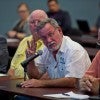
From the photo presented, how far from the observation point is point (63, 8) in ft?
44.6

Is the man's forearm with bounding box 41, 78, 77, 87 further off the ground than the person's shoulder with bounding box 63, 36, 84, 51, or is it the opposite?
the person's shoulder with bounding box 63, 36, 84, 51

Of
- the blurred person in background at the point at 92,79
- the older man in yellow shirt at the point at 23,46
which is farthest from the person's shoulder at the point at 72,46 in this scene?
the older man in yellow shirt at the point at 23,46

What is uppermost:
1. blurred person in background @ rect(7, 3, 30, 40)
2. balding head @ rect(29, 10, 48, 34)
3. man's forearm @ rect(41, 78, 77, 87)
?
balding head @ rect(29, 10, 48, 34)

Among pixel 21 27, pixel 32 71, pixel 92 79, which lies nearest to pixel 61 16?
pixel 21 27

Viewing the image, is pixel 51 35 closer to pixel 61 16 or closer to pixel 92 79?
pixel 92 79

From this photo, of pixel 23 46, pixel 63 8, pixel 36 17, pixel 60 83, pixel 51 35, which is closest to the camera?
pixel 60 83

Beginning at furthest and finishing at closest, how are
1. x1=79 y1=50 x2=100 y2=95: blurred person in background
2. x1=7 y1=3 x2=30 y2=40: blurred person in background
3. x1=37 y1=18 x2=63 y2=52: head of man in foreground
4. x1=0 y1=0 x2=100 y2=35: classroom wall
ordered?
x1=0 y1=0 x2=100 y2=35: classroom wall < x1=7 y1=3 x2=30 y2=40: blurred person in background < x1=37 y1=18 x2=63 y2=52: head of man in foreground < x1=79 y1=50 x2=100 y2=95: blurred person in background

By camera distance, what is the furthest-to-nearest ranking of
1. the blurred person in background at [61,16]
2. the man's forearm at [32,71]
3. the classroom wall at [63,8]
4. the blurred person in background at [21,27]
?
the classroom wall at [63,8] → the blurred person in background at [61,16] → the blurred person in background at [21,27] → the man's forearm at [32,71]

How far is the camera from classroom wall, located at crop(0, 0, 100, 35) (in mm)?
13023

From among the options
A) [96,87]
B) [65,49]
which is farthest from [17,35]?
[96,87]

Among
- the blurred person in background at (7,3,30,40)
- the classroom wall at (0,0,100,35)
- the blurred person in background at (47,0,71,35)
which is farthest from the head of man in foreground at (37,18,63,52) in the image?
the classroom wall at (0,0,100,35)

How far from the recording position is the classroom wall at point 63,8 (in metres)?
13.0

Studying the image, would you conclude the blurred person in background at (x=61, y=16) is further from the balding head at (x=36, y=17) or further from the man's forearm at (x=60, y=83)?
the man's forearm at (x=60, y=83)

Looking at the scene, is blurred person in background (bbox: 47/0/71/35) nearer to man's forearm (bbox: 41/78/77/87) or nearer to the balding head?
the balding head
